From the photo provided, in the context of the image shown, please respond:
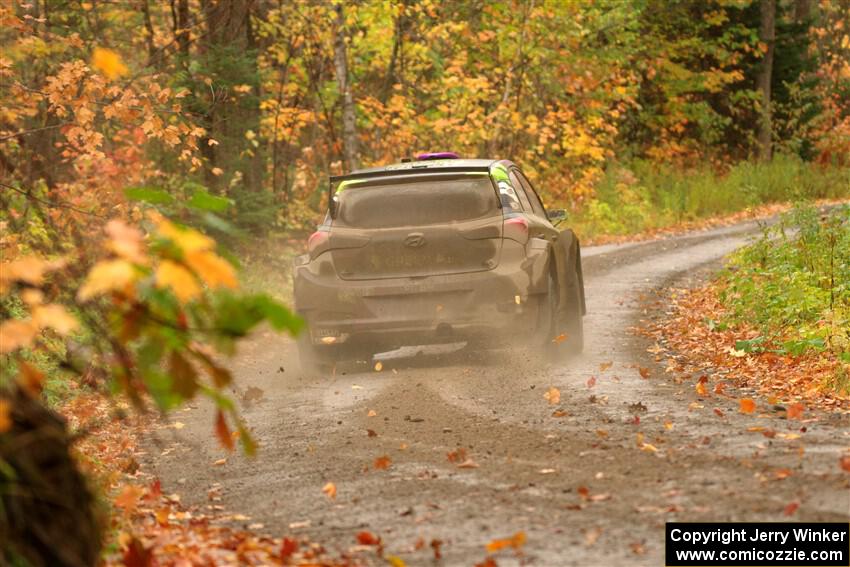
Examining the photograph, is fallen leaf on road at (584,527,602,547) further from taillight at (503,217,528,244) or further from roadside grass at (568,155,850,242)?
roadside grass at (568,155,850,242)

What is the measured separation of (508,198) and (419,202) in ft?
2.68

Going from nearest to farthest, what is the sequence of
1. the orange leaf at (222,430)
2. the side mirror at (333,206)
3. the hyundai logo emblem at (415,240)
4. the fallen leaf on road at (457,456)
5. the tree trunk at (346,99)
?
the orange leaf at (222,430)
the fallen leaf on road at (457,456)
the hyundai logo emblem at (415,240)
the side mirror at (333,206)
the tree trunk at (346,99)

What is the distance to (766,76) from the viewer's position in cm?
3884

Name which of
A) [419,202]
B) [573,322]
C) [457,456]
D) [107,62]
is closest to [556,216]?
[573,322]

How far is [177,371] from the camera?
4.68 metres

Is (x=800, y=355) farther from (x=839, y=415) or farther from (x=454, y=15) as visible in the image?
(x=454, y=15)

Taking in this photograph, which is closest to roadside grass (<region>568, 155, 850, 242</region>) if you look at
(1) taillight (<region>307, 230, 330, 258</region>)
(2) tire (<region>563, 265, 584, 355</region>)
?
(2) tire (<region>563, 265, 584, 355</region>)

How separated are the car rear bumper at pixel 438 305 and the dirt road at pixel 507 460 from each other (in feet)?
1.29

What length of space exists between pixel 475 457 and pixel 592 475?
977 millimetres

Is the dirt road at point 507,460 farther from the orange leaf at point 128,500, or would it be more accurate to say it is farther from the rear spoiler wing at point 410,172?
the rear spoiler wing at point 410,172

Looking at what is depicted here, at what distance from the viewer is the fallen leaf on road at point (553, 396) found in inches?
390

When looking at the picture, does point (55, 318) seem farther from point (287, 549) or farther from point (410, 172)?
point (410, 172)

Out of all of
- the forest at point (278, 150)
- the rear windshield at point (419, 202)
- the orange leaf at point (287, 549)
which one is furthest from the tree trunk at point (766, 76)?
the orange leaf at point (287, 549)

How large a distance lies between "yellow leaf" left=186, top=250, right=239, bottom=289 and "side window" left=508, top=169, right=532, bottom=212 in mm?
8326
